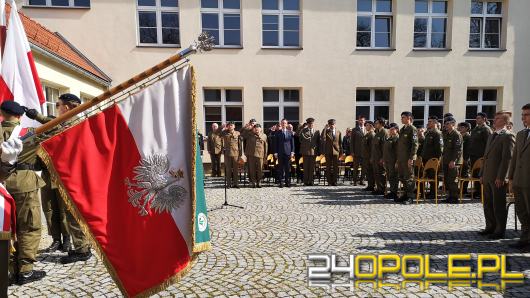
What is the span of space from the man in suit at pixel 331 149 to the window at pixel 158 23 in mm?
6361

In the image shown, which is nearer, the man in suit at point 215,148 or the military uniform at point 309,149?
the military uniform at point 309,149

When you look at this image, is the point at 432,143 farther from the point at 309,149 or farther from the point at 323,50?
the point at 323,50

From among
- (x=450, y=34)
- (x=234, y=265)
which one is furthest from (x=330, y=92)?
(x=234, y=265)

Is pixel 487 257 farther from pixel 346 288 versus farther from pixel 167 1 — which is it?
pixel 167 1

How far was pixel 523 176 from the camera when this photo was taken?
435cm

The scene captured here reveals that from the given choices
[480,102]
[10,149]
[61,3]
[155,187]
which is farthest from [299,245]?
[480,102]

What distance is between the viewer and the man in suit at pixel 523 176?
429 cm

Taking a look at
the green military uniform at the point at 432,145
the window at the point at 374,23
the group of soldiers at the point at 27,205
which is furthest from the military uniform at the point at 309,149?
the group of soldiers at the point at 27,205

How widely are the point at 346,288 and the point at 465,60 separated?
12862 millimetres

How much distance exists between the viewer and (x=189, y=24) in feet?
38.9

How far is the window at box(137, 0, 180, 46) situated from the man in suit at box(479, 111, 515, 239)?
10218mm

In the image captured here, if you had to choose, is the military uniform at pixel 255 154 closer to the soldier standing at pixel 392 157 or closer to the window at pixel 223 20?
the soldier standing at pixel 392 157

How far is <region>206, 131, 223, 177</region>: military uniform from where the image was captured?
1116 centimetres

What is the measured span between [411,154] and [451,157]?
3.35ft
